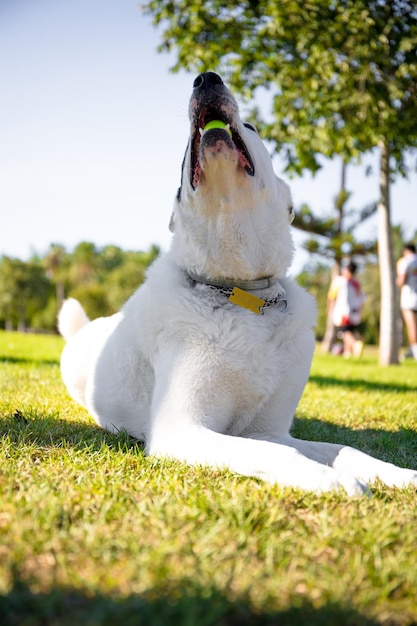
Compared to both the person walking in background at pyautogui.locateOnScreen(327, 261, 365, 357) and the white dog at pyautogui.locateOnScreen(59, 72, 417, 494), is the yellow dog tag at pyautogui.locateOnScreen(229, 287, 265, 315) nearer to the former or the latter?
the white dog at pyautogui.locateOnScreen(59, 72, 417, 494)

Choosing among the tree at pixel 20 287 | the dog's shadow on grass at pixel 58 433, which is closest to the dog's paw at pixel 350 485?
the dog's shadow on grass at pixel 58 433

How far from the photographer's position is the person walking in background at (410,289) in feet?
34.7

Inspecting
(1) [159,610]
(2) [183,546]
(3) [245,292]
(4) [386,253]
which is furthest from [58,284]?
(1) [159,610]

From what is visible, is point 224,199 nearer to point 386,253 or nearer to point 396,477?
point 396,477

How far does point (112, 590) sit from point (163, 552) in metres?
0.21

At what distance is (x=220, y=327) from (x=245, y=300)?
0.23m

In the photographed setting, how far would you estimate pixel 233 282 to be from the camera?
2.85m

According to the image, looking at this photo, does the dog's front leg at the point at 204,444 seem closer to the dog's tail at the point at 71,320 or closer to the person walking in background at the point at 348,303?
the dog's tail at the point at 71,320

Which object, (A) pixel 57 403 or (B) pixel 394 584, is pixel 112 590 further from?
Result: (A) pixel 57 403

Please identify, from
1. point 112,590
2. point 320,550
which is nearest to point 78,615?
point 112,590

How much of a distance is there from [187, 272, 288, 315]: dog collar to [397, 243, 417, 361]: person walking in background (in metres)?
8.38

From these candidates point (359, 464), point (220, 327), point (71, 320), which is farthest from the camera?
point (71, 320)

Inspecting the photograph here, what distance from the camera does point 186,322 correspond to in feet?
8.82

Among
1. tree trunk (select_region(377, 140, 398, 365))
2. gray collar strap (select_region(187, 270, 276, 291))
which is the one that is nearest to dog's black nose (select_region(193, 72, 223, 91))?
gray collar strap (select_region(187, 270, 276, 291))
